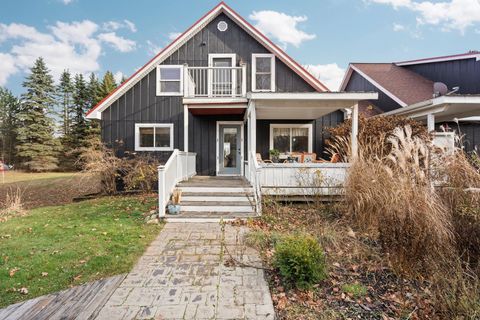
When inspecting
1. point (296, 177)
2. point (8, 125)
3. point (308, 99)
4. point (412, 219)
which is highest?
point (8, 125)

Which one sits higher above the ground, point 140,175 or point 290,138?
point 290,138

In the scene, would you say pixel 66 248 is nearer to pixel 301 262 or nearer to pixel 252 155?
pixel 301 262

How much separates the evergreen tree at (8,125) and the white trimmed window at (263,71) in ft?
104

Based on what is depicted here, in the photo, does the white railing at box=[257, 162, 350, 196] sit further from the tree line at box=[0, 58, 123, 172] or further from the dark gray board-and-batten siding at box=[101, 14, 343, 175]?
the tree line at box=[0, 58, 123, 172]

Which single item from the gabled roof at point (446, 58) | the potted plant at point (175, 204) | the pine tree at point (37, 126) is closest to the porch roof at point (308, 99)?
the potted plant at point (175, 204)

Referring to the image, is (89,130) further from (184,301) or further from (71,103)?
(184,301)

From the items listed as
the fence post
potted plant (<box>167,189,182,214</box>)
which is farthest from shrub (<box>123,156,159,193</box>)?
the fence post

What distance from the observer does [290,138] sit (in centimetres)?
1066

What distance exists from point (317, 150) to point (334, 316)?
8.47 m

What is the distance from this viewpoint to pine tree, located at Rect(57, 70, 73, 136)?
3294cm

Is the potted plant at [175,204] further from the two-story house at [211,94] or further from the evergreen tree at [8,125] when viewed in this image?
the evergreen tree at [8,125]

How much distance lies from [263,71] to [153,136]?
5193mm

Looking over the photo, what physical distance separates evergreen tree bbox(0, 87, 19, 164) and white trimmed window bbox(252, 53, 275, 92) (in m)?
31.8

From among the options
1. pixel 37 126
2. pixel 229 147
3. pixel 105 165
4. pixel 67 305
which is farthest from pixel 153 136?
pixel 37 126
